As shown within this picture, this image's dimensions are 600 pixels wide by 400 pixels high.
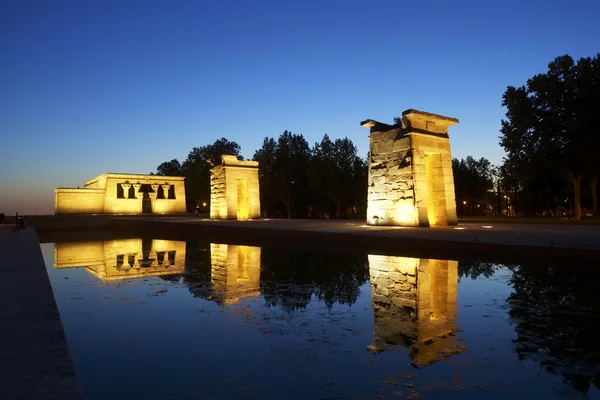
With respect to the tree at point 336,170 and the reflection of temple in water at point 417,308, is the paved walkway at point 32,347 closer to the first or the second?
the reflection of temple in water at point 417,308

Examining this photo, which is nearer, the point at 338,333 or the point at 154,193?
the point at 338,333

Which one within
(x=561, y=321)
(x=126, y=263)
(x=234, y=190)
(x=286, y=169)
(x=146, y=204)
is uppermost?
(x=286, y=169)

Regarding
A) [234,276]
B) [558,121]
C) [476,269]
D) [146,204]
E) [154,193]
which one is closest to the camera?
[234,276]

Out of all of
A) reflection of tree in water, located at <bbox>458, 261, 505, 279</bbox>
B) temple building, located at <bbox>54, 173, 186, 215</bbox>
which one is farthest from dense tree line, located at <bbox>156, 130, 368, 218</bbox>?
reflection of tree in water, located at <bbox>458, 261, 505, 279</bbox>

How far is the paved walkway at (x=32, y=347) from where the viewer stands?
237 centimetres

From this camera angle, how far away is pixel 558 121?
2733cm

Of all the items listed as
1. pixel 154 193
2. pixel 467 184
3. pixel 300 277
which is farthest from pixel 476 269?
pixel 467 184

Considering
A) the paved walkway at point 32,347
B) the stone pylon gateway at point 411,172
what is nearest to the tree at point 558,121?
the stone pylon gateway at point 411,172

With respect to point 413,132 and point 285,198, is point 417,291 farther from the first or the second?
point 285,198

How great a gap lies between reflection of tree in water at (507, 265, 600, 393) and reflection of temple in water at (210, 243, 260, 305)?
140 inches

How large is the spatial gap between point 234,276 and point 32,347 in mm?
4793

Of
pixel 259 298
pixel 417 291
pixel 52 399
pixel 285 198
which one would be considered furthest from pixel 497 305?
pixel 285 198

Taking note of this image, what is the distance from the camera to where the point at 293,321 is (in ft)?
15.5

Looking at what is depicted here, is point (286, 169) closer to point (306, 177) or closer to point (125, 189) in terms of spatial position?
point (306, 177)
